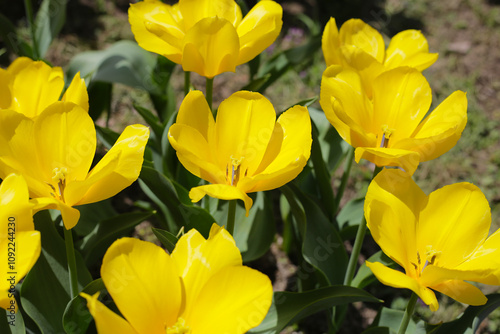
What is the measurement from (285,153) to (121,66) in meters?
1.31

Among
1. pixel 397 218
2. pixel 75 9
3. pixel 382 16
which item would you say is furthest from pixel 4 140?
pixel 382 16

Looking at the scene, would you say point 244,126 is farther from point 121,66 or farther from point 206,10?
point 121,66

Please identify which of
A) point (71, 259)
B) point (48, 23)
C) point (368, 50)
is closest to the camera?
point (71, 259)

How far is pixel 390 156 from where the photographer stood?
4.41 ft

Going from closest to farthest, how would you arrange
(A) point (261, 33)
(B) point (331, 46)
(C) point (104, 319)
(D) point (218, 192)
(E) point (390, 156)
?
(C) point (104, 319), (D) point (218, 192), (E) point (390, 156), (A) point (261, 33), (B) point (331, 46)

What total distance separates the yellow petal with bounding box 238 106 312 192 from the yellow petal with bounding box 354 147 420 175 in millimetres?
142

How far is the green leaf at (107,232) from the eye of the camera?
1.75 metres

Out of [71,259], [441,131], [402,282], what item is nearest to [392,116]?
[441,131]

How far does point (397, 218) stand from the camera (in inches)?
52.4

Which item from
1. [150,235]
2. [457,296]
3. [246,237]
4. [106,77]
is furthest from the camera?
[150,235]

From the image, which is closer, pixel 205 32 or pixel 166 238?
pixel 166 238

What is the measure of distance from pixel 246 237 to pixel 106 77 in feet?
2.97

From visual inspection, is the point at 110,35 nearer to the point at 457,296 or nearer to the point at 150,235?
the point at 150,235

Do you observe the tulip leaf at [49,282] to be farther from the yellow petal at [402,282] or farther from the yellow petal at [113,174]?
the yellow petal at [402,282]
